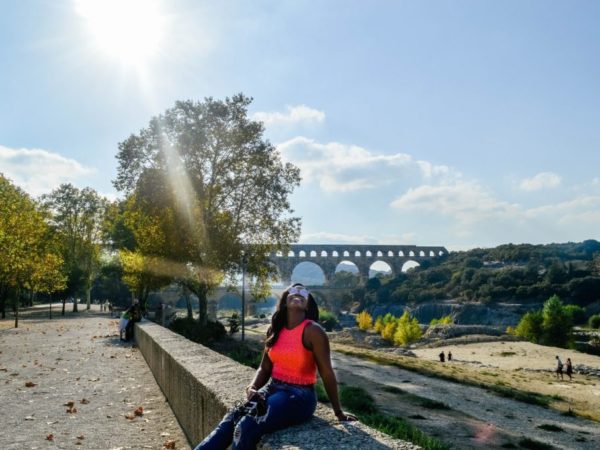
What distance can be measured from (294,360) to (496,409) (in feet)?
58.2

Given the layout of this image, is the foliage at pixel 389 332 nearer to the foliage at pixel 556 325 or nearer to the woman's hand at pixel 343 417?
the foliage at pixel 556 325

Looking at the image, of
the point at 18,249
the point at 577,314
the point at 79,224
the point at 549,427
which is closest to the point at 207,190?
the point at 18,249

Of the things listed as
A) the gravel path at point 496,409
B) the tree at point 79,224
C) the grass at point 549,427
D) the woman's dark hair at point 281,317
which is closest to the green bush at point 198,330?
the gravel path at point 496,409

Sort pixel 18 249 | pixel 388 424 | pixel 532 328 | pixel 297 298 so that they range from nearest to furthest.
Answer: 1. pixel 297 298
2. pixel 388 424
3. pixel 18 249
4. pixel 532 328

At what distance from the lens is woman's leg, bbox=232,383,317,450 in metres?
3.50

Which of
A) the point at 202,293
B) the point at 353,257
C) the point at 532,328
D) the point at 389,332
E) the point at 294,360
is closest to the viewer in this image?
the point at 294,360

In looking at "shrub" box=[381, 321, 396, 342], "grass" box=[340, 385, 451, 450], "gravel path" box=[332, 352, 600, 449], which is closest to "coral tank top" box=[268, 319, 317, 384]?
"grass" box=[340, 385, 451, 450]

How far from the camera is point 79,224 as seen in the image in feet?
165

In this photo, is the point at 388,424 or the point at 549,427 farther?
the point at 549,427

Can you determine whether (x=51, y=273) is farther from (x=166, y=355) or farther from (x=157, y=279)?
(x=166, y=355)

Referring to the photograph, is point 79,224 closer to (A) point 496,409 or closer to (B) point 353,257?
(A) point 496,409

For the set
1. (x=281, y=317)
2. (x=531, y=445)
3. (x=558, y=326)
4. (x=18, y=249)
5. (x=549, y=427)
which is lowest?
(x=558, y=326)

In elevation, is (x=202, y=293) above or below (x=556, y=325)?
above

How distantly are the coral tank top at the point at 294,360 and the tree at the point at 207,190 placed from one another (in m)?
20.3
